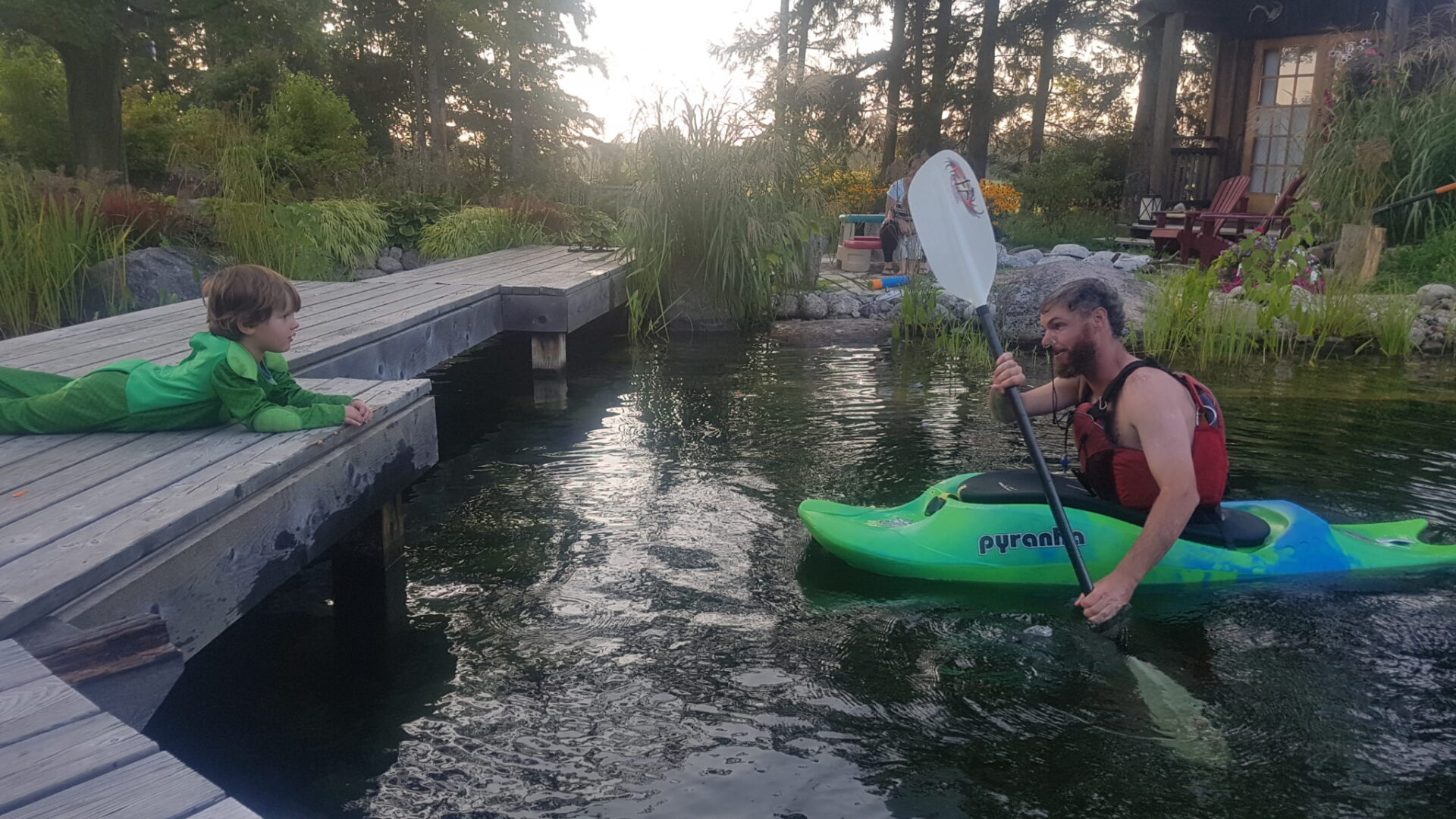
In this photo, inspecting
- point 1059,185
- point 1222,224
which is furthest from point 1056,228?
point 1222,224

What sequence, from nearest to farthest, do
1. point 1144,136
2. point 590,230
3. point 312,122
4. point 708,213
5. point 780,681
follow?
1. point 780,681
2. point 708,213
3. point 590,230
4. point 1144,136
5. point 312,122

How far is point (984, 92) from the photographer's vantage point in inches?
712

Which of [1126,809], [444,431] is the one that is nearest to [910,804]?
[1126,809]

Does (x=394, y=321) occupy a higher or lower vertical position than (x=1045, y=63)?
lower

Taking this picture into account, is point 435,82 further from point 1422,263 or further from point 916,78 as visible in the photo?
point 1422,263

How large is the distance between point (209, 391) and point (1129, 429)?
2782 millimetres

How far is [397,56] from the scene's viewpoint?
2588cm

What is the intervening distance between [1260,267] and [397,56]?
73.4 ft

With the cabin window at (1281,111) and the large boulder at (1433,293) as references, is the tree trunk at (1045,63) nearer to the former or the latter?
the cabin window at (1281,111)

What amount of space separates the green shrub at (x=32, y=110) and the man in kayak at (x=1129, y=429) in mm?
19505

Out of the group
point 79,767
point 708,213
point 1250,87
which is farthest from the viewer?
point 1250,87

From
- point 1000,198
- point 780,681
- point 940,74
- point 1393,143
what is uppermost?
point 940,74

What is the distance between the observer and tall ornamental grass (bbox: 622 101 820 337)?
8.25m

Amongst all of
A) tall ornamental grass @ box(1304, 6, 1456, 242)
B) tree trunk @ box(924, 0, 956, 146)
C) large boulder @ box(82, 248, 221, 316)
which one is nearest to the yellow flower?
tall ornamental grass @ box(1304, 6, 1456, 242)
